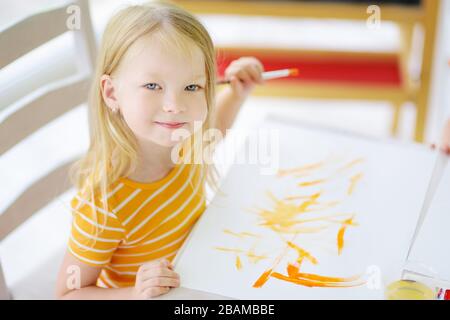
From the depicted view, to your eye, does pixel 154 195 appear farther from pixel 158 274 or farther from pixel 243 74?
pixel 243 74

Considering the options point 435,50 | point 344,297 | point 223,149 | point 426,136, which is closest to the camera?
point 344,297

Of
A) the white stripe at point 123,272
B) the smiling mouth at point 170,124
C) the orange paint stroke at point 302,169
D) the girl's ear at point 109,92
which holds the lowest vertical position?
the white stripe at point 123,272

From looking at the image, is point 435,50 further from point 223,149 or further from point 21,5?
point 21,5

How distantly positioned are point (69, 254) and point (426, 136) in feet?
4.80

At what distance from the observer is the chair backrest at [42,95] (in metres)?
0.91

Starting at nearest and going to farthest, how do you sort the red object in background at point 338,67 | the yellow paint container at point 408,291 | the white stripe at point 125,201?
the yellow paint container at point 408,291 < the white stripe at point 125,201 < the red object in background at point 338,67

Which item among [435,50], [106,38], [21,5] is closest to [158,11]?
[106,38]

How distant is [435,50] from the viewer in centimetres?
186

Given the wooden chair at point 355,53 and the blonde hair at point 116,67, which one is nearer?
the blonde hair at point 116,67

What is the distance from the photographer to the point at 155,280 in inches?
30.3

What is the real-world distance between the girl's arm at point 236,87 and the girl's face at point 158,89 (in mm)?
212

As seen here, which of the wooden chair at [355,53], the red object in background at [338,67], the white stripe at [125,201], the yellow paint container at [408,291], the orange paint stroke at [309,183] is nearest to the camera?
the yellow paint container at [408,291]

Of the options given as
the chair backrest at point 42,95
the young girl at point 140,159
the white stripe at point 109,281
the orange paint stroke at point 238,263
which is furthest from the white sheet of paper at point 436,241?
the chair backrest at point 42,95

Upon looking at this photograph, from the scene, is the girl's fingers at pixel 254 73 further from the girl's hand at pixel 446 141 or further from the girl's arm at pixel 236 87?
the girl's hand at pixel 446 141
